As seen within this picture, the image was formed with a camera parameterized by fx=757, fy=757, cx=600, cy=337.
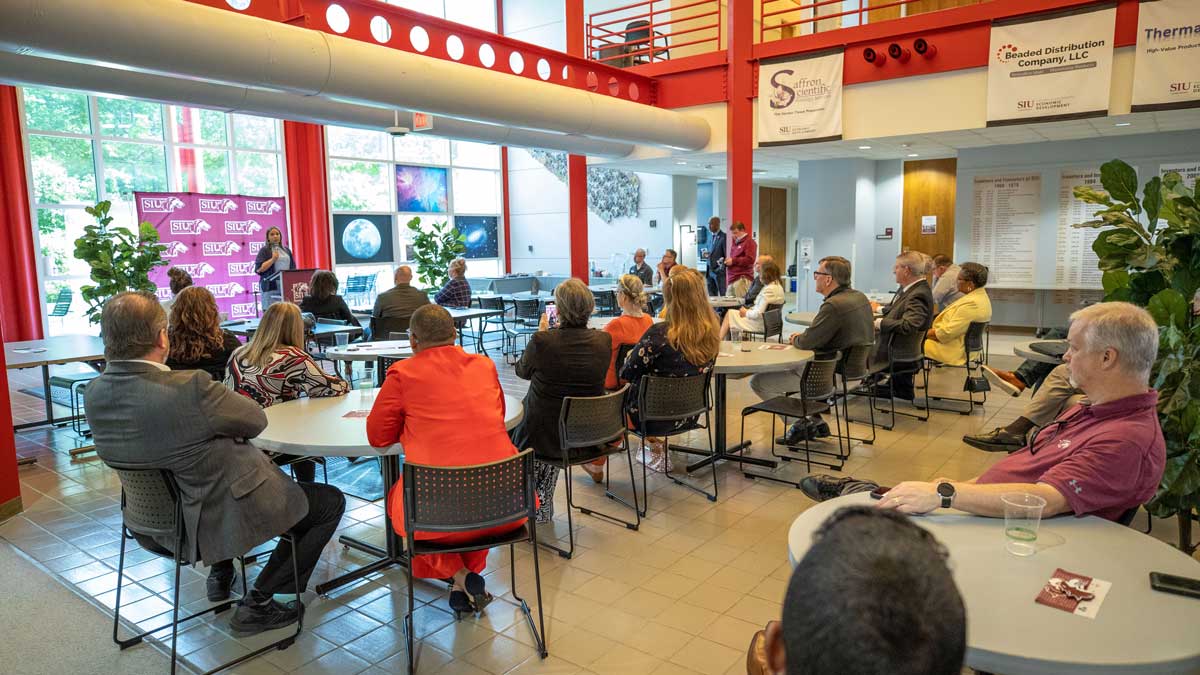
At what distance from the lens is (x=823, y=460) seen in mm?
5250

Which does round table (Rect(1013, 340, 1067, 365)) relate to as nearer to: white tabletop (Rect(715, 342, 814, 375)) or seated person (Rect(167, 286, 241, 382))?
white tabletop (Rect(715, 342, 814, 375))

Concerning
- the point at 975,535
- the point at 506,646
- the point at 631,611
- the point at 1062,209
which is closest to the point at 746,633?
the point at 631,611

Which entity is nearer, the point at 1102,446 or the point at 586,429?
the point at 1102,446

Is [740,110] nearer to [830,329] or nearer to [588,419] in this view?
[830,329]

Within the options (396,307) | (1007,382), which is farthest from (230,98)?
(1007,382)

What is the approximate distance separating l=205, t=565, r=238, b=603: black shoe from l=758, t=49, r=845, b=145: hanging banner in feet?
25.8

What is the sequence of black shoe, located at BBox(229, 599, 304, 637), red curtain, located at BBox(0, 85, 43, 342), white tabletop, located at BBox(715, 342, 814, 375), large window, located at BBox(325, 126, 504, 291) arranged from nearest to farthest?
black shoe, located at BBox(229, 599, 304, 637) → white tabletop, located at BBox(715, 342, 814, 375) → red curtain, located at BBox(0, 85, 43, 342) → large window, located at BBox(325, 126, 504, 291)

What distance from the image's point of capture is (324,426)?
10.6ft

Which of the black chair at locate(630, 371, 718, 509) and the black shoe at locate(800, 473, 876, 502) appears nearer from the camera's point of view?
the black shoe at locate(800, 473, 876, 502)

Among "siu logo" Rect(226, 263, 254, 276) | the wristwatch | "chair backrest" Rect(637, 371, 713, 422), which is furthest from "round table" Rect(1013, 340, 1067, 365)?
"siu logo" Rect(226, 263, 254, 276)

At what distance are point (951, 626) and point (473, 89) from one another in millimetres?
6166

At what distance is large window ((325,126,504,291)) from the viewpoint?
13602 millimetres

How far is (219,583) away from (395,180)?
12.1m

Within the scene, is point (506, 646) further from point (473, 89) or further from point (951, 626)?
point (473, 89)
